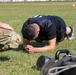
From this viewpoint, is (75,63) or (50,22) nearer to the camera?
(75,63)

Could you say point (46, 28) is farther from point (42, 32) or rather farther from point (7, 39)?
point (7, 39)

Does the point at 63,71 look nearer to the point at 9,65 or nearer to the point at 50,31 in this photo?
the point at 9,65

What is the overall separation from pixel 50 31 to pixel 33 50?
1.44 feet

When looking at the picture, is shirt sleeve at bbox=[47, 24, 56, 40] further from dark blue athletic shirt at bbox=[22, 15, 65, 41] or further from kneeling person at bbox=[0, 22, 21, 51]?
kneeling person at bbox=[0, 22, 21, 51]

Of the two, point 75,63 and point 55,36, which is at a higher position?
point 75,63

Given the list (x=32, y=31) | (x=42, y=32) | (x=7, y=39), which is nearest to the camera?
(x=7, y=39)

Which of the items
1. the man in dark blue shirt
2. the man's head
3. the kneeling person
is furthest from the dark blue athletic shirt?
the kneeling person

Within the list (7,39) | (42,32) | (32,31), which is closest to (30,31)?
(32,31)

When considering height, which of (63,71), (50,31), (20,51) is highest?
(63,71)

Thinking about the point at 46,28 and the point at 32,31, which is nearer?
the point at 32,31

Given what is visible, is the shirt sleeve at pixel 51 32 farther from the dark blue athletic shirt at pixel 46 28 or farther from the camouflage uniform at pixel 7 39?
the camouflage uniform at pixel 7 39

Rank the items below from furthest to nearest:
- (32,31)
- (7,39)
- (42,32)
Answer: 1. (42,32)
2. (32,31)
3. (7,39)

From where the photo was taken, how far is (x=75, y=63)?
188cm

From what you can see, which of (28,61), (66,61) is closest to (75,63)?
(66,61)
